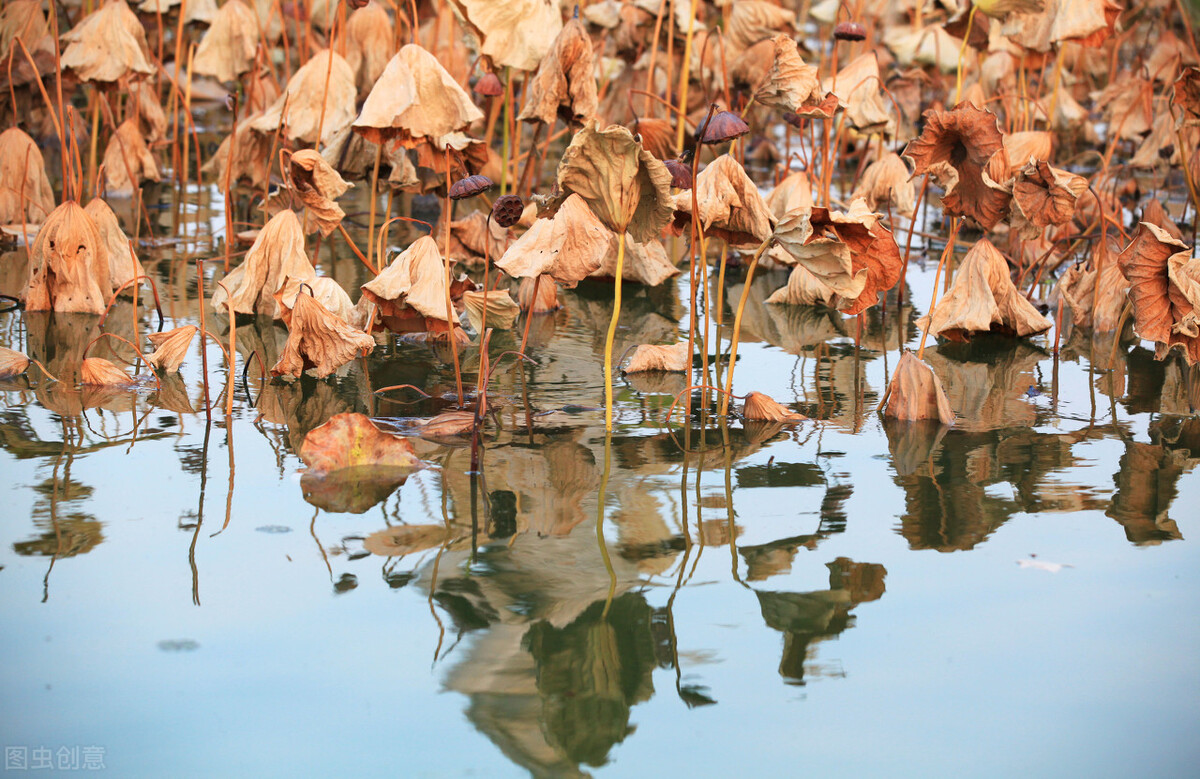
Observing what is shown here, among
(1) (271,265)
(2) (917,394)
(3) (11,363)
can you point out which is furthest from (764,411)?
(3) (11,363)

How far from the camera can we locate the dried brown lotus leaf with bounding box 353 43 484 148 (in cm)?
219

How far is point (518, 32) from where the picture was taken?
105 inches

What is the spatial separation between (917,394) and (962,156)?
543 mm

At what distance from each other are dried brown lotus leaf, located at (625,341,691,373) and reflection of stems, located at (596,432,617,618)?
0.41 metres

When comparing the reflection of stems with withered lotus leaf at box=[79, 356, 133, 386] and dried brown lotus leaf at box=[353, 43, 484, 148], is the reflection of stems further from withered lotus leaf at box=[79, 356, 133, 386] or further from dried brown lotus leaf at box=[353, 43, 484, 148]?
withered lotus leaf at box=[79, 356, 133, 386]

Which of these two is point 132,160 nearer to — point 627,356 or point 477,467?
point 627,356

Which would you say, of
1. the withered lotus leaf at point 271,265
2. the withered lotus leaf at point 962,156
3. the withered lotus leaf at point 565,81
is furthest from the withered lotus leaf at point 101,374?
the withered lotus leaf at point 962,156

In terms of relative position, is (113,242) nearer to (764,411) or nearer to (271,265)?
(271,265)

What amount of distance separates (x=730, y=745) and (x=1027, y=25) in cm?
258

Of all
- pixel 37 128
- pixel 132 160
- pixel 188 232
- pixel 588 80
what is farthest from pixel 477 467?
pixel 37 128

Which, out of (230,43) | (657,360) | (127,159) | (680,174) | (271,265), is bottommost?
(657,360)

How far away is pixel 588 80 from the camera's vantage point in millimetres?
2580

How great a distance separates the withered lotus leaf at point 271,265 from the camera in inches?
94.7

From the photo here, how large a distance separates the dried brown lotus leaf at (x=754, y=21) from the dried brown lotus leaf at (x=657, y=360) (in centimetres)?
176
